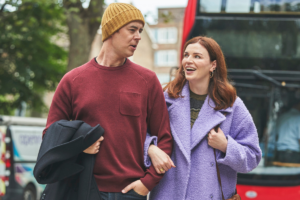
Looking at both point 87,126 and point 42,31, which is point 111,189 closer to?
point 87,126

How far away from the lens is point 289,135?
524 centimetres

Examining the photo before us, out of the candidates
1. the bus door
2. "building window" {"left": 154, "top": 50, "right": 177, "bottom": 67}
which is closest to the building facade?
"building window" {"left": 154, "top": 50, "right": 177, "bottom": 67}

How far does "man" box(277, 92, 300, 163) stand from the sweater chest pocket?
3.37 meters

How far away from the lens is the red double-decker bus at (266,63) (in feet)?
17.1

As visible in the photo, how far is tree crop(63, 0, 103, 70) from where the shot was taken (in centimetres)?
916

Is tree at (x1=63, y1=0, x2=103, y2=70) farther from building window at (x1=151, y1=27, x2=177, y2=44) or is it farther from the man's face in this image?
building window at (x1=151, y1=27, x2=177, y2=44)

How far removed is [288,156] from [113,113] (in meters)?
3.57

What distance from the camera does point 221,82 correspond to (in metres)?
2.76

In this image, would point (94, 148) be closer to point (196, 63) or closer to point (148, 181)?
point (148, 181)

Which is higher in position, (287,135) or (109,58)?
(109,58)

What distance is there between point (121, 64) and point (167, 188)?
87cm

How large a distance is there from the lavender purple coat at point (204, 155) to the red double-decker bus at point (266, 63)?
2600 mm

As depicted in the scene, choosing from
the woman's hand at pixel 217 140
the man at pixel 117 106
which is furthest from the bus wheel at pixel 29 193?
the woman's hand at pixel 217 140

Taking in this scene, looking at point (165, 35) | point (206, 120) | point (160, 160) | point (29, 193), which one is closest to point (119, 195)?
point (160, 160)
